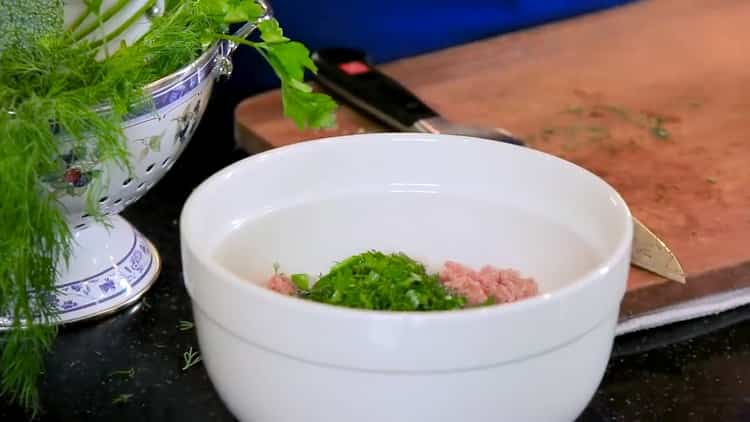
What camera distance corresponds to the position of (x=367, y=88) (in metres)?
1.03

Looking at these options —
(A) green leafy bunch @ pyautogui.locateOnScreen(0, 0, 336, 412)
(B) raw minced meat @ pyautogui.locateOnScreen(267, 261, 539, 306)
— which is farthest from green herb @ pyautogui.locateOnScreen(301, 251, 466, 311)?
(A) green leafy bunch @ pyautogui.locateOnScreen(0, 0, 336, 412)

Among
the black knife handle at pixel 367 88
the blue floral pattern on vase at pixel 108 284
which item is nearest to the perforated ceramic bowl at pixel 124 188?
the blue floral pattern on vase at pixel 108 284

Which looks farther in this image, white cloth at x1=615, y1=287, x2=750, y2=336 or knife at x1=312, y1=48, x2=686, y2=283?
knife at x1=312, y1=48, x2=686, y2=283

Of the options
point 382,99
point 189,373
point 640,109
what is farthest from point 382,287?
point 640,109

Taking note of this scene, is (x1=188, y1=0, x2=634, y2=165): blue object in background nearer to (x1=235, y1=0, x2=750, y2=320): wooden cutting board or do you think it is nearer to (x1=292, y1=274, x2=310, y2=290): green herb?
(x1=235, y1=0, x2=750, y2=320): wooden cutting board

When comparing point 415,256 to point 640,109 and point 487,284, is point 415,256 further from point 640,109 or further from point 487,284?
point 640,109

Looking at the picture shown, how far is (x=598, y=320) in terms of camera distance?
1.95 feet

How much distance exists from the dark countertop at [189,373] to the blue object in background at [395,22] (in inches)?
13.9

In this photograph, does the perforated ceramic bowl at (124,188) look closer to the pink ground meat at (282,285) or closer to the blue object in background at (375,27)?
the pink ground meat at (282,285)

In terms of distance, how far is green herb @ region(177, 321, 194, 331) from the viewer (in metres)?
0.81

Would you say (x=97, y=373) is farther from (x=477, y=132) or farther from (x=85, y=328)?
(x=477, y=132)

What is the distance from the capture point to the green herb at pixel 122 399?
0.73 meters

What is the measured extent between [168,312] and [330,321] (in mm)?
313

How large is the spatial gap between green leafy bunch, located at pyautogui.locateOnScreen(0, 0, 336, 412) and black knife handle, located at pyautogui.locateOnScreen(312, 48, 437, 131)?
25cm
